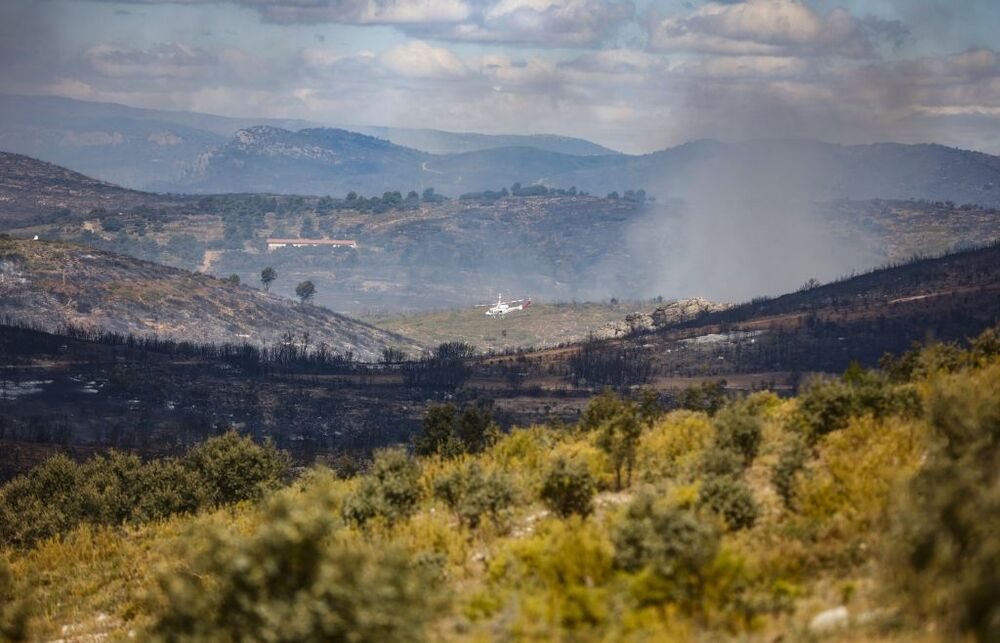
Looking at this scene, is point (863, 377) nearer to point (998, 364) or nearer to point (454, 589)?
point (998, 364)

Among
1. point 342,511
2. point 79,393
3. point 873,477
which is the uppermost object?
point 873,477

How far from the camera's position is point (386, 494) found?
110ft

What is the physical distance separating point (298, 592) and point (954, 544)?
1076 centimetres

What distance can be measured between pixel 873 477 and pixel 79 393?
181723mm

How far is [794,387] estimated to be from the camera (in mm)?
182500

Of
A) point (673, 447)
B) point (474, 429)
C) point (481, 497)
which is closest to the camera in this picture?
point (481, 497)

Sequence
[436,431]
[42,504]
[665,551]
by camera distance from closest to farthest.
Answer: [665,551] → [436,431] → [42,504]

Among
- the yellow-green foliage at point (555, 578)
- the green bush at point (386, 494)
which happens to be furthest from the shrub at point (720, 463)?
the green bush at point (386, 494)

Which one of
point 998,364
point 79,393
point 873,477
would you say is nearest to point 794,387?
point 79,393

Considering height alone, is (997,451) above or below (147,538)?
above

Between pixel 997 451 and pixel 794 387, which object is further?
pixel 794 387

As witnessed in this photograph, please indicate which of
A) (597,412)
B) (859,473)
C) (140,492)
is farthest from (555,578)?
(140,492)

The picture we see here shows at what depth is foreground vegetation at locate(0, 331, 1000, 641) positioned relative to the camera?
1797 centimetres

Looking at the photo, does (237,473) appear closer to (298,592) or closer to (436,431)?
(436,431)
